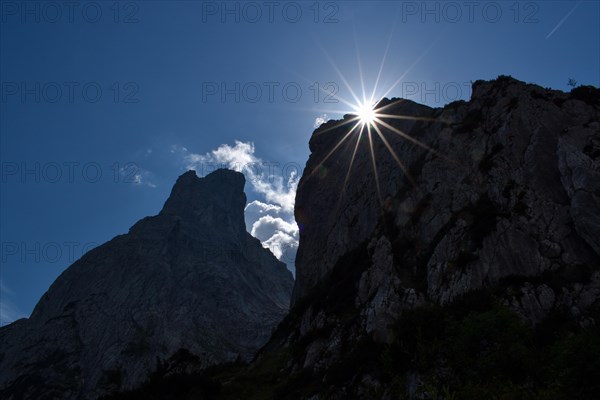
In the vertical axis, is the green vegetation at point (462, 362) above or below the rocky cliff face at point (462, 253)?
below

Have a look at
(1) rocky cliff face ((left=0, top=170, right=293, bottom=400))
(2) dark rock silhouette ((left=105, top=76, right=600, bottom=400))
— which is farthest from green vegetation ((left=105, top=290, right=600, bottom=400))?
(1) rocky cliff face ((left=0, top=170, right=293, bottom=400))

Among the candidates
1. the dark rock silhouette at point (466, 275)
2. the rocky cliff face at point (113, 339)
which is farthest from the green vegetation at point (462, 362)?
the rocky cliff face at point (113, 339)

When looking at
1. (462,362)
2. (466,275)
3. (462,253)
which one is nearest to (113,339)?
(462,253)

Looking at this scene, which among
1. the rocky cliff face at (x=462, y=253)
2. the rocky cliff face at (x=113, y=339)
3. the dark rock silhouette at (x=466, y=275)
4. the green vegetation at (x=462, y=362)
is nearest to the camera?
the green vegetation at (x=462, y=362)

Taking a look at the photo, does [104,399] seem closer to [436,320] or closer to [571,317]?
[436,320]

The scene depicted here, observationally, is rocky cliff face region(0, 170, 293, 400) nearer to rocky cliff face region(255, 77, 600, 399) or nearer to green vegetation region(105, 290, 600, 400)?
rocky cliff face region(255, 77, 600, 399)

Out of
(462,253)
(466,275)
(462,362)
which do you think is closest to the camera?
(462,362)

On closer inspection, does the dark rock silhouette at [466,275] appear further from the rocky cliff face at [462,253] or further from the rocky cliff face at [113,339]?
the rocky cliff face at [113,339]

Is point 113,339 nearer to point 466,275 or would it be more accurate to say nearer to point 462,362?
point 466,275

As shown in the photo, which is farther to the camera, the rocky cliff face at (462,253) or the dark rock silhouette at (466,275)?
the rocky cliff face at (462,253)

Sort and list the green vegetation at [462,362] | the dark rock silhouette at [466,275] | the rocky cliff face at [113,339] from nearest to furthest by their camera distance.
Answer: the green vegetation at [462,362]
the dark rock silhouette at [466,275]
the rocky cliff face at [113,339]

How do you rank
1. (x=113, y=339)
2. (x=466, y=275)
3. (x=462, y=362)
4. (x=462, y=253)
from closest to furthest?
1. (x=462, y=362)
2. (x=466, y=275)
3. (x=462, y=253)
4. (x=113, y=339)

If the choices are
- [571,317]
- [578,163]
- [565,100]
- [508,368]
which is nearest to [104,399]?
[508,368]

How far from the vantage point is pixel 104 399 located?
43.5m
